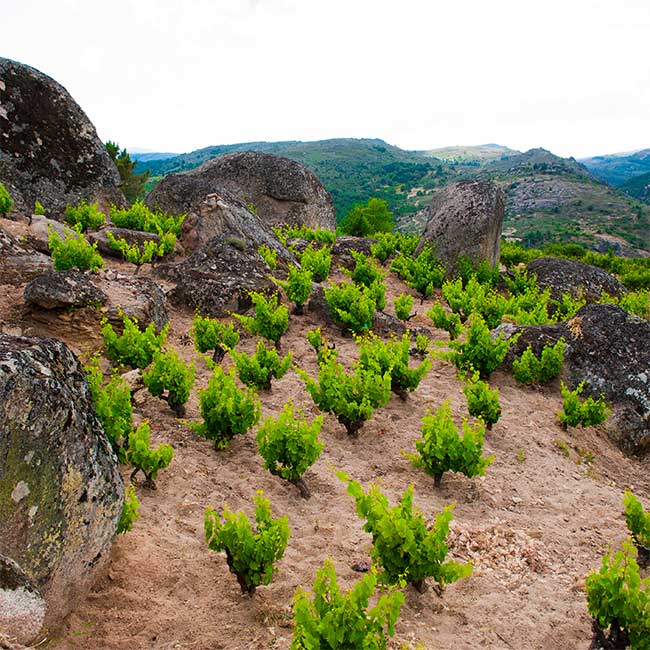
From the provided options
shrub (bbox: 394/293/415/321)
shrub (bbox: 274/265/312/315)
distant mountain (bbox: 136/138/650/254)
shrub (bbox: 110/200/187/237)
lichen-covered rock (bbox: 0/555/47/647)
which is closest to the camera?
lichen-covered rock (bbox: 0/555/47/647)

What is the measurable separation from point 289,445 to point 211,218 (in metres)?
9.92

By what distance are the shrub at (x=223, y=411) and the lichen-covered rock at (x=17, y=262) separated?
4771mm

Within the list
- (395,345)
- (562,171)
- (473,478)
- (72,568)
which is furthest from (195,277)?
(562,171)

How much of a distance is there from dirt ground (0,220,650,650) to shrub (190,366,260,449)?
0.27 meters

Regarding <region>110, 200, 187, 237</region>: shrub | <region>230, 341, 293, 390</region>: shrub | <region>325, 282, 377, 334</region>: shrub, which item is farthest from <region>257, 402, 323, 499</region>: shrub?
<region>110, 200, 187, 237</region>: shrub

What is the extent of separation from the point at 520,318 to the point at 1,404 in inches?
383

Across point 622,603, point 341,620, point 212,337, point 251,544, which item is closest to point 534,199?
point 212,337

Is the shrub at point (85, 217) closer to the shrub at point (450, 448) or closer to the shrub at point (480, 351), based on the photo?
the shrub at point (480, 351)

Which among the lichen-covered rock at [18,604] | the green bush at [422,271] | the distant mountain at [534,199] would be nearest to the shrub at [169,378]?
the lichen-covered rock at [18,604]

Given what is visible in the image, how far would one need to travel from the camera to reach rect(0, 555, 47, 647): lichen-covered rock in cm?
Answer: 318

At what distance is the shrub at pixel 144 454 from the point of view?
524 cm

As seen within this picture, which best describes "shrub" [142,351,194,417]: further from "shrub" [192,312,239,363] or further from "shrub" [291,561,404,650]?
"shrub" [291,561,404,650]

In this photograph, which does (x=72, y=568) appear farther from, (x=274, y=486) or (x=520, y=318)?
(x=520, y=318)

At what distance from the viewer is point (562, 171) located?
13362cm
